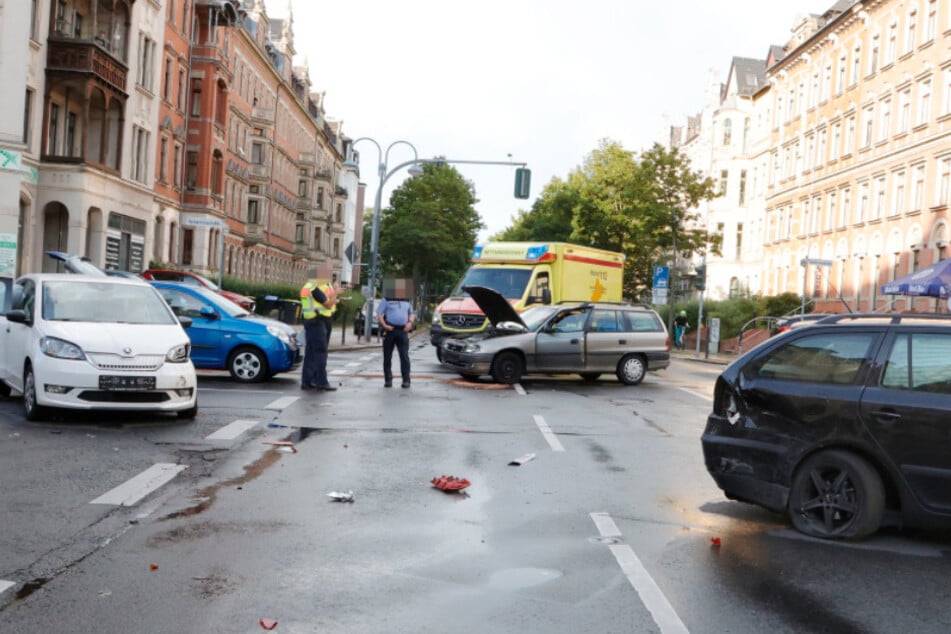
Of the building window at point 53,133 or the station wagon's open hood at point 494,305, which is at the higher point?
the building window at point 53,133

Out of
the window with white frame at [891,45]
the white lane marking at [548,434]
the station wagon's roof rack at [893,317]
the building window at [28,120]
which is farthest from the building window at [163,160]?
the station wagon's roof rack at [893,317]

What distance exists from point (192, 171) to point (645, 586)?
158 ft

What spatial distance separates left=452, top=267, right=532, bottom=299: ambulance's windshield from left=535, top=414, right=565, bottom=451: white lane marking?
484 inches

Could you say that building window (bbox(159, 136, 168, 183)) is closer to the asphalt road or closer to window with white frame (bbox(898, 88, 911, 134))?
window with white frame (bbox(898, 88, 911, 134))

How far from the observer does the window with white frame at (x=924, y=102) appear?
136ft

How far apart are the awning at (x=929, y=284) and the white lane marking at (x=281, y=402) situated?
60.3 ft

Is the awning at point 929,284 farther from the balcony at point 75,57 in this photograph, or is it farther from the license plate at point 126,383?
the balcony at point 75,57

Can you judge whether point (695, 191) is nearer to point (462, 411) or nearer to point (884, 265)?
point (884, 265)

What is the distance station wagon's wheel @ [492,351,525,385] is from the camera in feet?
63.5

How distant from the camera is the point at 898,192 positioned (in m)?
44.1

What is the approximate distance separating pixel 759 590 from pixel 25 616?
3.52 meters

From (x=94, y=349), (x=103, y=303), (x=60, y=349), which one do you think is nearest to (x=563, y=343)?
(x=103, y=303)

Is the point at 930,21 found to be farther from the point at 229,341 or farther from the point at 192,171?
the point at 229,341

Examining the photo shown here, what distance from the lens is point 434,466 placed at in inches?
374
